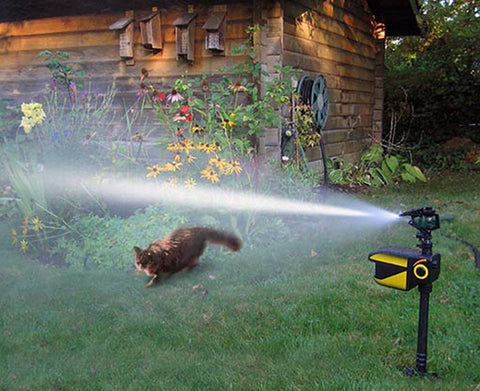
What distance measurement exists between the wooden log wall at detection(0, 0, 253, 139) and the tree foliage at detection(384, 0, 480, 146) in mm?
5959

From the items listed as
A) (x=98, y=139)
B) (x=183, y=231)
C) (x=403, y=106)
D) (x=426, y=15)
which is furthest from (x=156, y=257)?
(x=426, y=15)

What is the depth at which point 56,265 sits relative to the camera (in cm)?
464

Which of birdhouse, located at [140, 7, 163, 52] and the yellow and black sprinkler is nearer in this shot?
the yellow and black sprinkler

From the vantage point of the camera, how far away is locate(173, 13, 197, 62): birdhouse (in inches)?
261

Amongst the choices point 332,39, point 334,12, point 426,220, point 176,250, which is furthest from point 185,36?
point 426,220

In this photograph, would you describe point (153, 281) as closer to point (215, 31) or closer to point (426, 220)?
point (426, 220)

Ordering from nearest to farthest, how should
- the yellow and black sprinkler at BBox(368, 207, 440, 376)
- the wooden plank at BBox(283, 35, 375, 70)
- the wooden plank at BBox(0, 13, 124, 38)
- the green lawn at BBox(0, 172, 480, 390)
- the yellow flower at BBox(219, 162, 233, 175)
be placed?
→ 1. the yellow and black sprinkler at BBox(368, 207, 440, 376)
2. the green lawn at BBox(0, 172, 480, 390)
3. the yellow flower at BBox(219, 162, 233, 175)
4. the wooden plank at BBox(283, 35, 375, 70)
5. the wooden plank at BBox(0, 13, 124, 38)

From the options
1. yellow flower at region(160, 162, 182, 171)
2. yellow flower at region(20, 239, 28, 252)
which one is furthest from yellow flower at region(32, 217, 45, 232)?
yellow flower at region(160, 162, 182, 171)

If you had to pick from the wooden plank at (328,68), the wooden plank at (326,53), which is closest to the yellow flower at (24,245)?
the wooden plank at (328,68)

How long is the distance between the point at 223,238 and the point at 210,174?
62cm

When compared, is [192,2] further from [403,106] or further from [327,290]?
[403,106]

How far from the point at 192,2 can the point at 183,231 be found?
3.51 metres

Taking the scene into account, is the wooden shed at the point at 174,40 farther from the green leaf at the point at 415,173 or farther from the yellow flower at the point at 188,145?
the yellow flower at the point at 188,145

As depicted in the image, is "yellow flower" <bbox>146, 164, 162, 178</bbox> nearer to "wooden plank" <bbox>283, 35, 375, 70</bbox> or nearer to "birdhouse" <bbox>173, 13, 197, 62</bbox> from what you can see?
"birdhouse" <bbox>173, 13, 197, 62</bbox>
